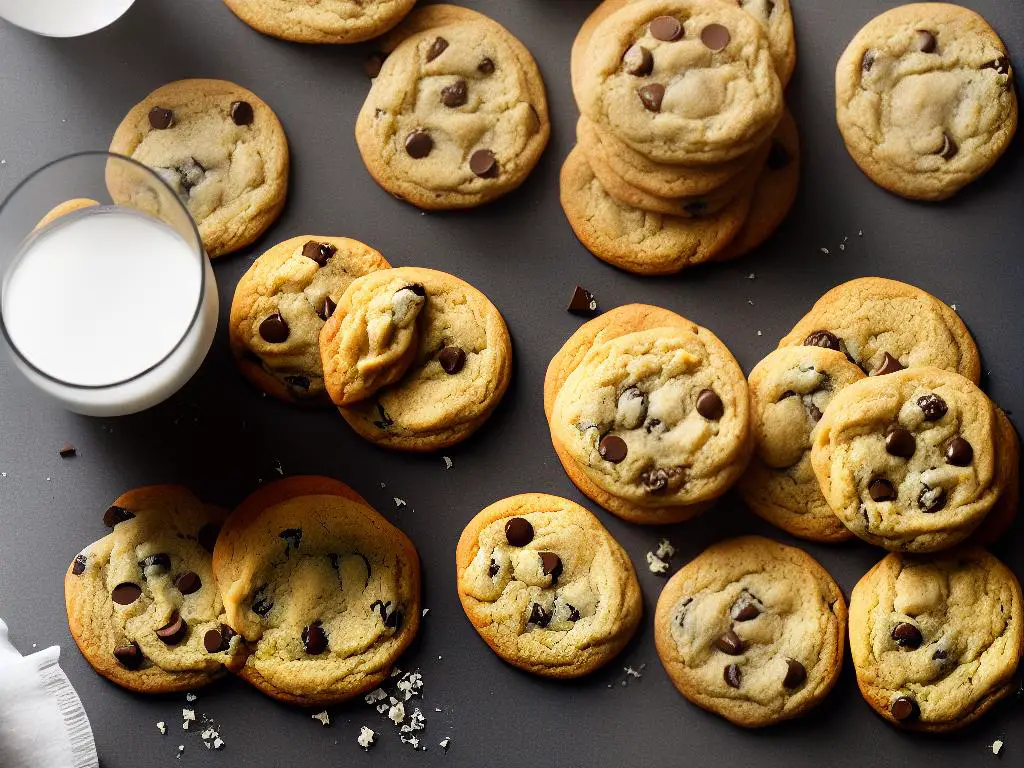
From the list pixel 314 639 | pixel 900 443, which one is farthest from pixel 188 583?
pixel 900 443

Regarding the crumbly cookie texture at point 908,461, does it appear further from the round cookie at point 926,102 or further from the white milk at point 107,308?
the white milk at point 107,308

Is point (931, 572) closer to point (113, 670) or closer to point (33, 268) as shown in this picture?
point (113, 670)

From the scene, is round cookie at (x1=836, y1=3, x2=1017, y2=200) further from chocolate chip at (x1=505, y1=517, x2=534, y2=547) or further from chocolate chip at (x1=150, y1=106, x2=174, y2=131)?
chocolate chip at (x1=150, y1=106, x2=174, y2=131)

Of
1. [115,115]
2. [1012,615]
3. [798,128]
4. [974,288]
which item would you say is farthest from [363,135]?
[1012,615]

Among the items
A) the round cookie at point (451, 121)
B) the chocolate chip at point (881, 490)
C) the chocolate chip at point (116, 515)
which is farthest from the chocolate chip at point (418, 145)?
the chocolate chip at point (881, 490)

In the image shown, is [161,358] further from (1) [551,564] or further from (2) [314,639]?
(1) [551,564]
